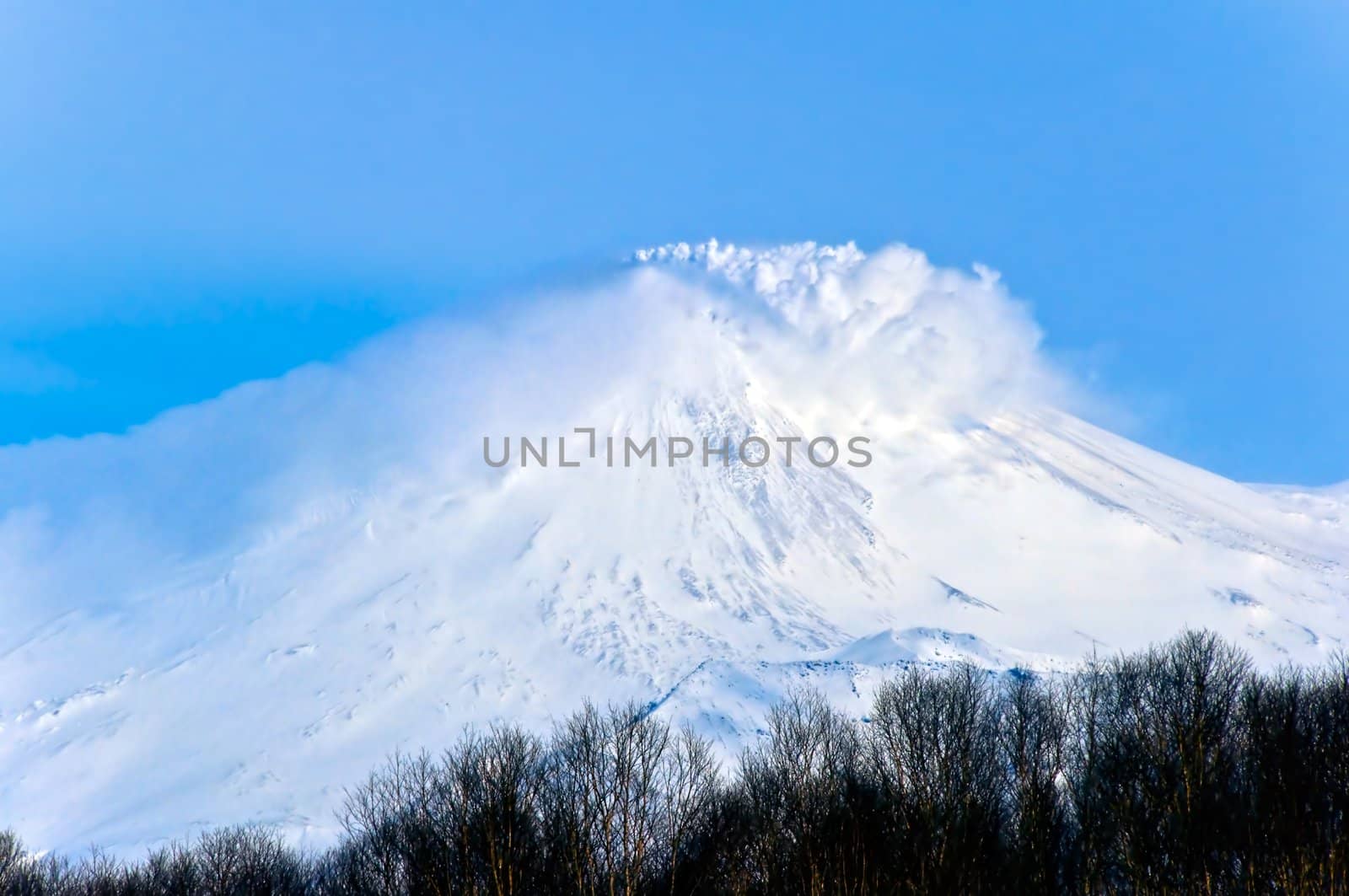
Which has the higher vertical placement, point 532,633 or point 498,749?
point 532,633

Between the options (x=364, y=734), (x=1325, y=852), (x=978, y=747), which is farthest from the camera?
(x=364, y=734)

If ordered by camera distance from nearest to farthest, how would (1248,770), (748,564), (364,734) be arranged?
(1248,770) < (364,734) < (748,564)

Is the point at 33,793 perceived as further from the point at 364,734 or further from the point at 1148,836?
the point at 1148,836

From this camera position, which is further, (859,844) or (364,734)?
(364,734)

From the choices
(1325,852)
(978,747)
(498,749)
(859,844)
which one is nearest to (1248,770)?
(1325,852)

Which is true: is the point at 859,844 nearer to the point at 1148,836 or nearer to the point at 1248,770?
the point at 1148,836

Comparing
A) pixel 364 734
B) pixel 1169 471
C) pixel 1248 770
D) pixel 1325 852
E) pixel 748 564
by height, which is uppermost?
pixel 1169 471
